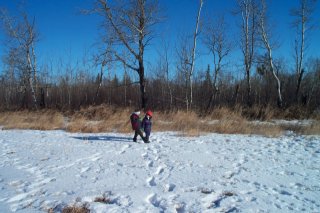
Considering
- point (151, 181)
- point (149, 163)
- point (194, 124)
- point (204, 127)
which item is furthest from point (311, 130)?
point (151, 181)

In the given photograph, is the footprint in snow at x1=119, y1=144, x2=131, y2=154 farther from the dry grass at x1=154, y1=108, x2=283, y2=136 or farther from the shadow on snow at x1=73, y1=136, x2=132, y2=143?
the dry grass at x1=154, y1=108, x2=283, y2=136

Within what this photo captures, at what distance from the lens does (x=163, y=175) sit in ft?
17.8

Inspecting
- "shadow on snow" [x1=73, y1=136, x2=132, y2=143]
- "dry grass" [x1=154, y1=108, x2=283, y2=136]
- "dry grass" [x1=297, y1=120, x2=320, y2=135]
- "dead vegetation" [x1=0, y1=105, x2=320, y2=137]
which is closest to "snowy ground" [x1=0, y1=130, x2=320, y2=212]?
"shadow on snow" [x1=73, y1=136, x2=132, y2=143]

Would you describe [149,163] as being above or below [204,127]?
below

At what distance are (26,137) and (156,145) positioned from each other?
5.42 m

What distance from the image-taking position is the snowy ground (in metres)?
4.12

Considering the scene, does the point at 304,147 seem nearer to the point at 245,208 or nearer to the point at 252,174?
the point at 252,174

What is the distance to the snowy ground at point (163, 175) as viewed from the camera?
4125 mm

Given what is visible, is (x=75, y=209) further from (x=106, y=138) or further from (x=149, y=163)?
(x=106, y=138)

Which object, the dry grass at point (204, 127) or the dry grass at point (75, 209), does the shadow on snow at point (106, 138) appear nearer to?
the dry grass at point (204, 127)

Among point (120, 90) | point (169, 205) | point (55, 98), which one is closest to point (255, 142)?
point (169, 205)

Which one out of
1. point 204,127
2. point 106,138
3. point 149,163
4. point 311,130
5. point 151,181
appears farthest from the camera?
point 204,127

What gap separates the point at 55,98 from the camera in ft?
90.8

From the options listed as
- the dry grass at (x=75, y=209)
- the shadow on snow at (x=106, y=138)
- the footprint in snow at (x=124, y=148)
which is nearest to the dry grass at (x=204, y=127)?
the shadow on snow at (x=106, y=138)
